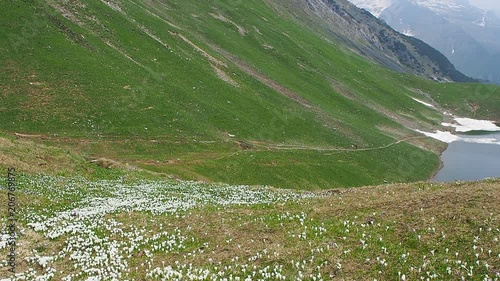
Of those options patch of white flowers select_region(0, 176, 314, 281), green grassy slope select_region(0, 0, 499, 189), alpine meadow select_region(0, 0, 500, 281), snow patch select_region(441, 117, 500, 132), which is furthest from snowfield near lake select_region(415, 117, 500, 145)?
patch of white flowers select_region(0, 176, 314, 281)

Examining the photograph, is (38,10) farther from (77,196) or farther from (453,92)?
(453,92)

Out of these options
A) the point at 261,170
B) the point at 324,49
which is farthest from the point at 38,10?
the point at 324,49

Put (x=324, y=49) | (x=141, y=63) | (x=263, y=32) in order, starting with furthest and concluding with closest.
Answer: (x=324, y=49) → (x=263, y=32) → (x=141, y=63)

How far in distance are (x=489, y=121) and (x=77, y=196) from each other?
621 ft

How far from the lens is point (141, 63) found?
3100 inches

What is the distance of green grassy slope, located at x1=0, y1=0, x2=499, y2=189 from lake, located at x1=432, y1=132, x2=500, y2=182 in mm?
4631

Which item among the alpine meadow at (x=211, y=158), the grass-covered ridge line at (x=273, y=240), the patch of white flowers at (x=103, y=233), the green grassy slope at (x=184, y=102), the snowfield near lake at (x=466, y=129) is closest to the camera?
the grass-covered ridge line at (x=273, y=240)

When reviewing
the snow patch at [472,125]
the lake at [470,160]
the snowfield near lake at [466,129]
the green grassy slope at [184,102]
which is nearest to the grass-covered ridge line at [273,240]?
the green grassy slope at [184,102]

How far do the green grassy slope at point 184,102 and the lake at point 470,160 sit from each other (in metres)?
4.63

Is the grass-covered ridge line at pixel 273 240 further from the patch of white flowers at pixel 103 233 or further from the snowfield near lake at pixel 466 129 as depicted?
the snowfield near lake at pixel 466 129

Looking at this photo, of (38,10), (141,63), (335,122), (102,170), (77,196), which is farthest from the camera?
(335,122)

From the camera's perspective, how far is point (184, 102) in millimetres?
74750

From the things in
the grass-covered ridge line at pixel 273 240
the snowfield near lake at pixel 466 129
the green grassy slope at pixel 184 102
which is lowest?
the green grassy slope at pixel 184 102

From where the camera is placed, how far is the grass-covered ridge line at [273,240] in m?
14.9
